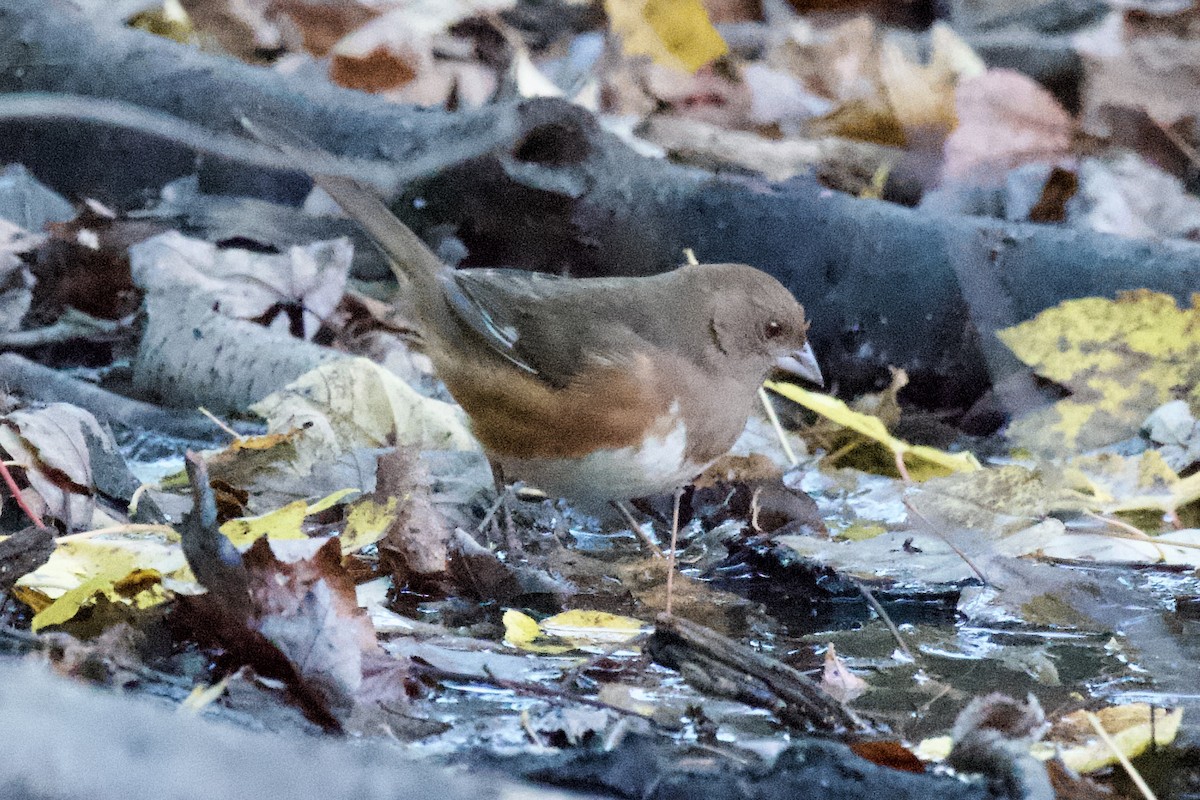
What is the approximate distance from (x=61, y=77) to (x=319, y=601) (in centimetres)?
338

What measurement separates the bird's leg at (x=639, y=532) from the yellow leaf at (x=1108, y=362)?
3.85ft

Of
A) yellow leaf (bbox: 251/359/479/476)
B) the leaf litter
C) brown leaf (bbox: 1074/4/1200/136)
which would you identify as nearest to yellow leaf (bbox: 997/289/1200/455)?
the leaf litter

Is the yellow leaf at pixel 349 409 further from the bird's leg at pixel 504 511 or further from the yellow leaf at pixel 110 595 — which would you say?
the yellow leaf at pixel 110 595

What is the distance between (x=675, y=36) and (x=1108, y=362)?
9.75ft

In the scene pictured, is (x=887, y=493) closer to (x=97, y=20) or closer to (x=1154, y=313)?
(x=1154, y=313)

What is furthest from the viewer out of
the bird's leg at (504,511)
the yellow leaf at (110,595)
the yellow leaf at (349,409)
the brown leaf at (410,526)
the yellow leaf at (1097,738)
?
the yellow leaf at (349,409)

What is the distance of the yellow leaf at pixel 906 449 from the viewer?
334 cm

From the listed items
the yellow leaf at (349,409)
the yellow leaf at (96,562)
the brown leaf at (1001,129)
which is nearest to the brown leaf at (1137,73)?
the brown leaf at (1001,129)

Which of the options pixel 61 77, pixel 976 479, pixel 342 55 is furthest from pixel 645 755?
pixel 342 55

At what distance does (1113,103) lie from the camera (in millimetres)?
5820

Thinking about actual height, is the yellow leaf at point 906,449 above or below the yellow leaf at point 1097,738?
below

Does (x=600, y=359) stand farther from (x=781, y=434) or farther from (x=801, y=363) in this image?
(x=781, y=434)

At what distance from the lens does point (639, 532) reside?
113 inches

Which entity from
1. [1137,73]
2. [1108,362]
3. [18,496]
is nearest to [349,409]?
[18,496]
